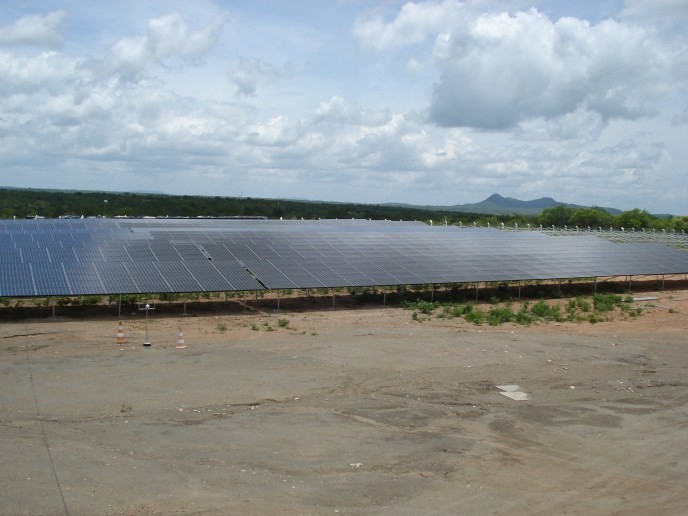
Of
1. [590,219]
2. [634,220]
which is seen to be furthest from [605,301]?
[590,219]

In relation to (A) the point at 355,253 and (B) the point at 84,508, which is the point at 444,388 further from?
(A) the point at 355,253

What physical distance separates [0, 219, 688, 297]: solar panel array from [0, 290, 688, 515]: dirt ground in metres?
2.15

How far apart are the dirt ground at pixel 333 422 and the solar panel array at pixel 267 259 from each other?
2149mm

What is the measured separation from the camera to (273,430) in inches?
578

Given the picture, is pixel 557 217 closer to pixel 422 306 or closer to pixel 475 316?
pixel 422 306

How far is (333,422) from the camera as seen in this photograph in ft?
50.4

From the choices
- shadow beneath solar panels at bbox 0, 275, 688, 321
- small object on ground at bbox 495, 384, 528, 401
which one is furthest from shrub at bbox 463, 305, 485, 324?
small object on ground at bbox 495, 384, 528, 401

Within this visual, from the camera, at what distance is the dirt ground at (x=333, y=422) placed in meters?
11.6

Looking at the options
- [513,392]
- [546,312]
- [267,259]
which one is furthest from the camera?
[267,259]

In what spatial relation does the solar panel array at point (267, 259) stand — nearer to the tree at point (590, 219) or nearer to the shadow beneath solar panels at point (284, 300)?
the shadow beneath solar panels at point (284, 300)

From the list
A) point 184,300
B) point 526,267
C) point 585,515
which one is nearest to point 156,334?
point 184,300

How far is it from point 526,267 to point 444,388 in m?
19.9

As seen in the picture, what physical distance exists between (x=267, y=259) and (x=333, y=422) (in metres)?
17.6

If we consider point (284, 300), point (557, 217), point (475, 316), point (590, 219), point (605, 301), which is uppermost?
point (557, 217)
